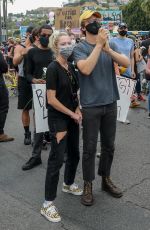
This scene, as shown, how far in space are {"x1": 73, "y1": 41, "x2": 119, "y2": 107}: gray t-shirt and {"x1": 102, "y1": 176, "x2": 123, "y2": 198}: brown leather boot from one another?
98 centimetres

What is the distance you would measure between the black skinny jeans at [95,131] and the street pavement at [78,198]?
0.38 metres

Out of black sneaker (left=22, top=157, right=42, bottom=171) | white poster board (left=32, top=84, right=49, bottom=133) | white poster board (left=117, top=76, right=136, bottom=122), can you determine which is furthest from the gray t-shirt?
black sneaker (left=22, top=157, right=42, bottom=171)

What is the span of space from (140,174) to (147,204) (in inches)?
35.9

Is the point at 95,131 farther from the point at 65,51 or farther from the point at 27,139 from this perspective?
the point at 27,139

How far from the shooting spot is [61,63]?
13.0 ft

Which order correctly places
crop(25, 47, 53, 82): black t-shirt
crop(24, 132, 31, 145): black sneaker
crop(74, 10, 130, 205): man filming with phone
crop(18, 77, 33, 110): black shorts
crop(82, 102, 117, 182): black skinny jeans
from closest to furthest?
1. crop(74, 10, 130, 205): man filming with phone
2. crop(82, 102, 117, 182): black skinny jeans
3. crop(25, 47, 53, 82): black t-shirt
4. crop(18, 77, 33, 110): black shorts
5. crop(24, 132, 31, 145): black sneaker

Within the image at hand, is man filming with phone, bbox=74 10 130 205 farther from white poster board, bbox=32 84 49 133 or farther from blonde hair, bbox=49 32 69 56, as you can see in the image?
white poster board, bbox=32 84 49 133

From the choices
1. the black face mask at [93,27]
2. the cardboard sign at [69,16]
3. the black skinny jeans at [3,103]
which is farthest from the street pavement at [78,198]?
the cardboard sign at [69,16]

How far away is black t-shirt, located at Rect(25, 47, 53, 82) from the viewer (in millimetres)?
5730

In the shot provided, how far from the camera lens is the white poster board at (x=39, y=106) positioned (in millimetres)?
4965

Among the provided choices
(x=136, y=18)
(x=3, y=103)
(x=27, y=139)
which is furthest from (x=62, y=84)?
(x=136, y=18)

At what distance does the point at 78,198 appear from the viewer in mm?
4504

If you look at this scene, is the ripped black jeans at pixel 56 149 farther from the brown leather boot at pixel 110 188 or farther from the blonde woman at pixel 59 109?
the brown leather boot at pixel 110 188

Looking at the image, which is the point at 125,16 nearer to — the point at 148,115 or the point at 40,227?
the point at 148,115
